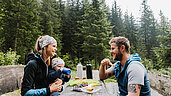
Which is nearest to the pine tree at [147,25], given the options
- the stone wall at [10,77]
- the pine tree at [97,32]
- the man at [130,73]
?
the pine tree at [97,32]

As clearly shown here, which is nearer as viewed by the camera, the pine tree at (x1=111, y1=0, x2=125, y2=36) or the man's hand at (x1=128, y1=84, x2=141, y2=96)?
the man's hand at (x1=128, y1=84, x2=141, y2=96)

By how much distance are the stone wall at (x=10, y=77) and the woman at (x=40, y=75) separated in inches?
109

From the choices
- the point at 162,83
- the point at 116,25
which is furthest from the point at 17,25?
the point at 116,25

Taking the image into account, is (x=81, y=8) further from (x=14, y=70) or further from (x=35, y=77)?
(x=35, y=77)

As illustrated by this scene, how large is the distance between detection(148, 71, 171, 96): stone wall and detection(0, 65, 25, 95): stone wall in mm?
5317

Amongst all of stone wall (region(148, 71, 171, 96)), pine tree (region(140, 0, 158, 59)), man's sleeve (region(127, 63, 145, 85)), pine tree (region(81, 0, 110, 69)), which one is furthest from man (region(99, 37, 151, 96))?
pine tree (region(140, 0, 158, 59))

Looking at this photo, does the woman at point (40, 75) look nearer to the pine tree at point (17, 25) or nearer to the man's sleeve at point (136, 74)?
the man's sleeve at point (136, 74)

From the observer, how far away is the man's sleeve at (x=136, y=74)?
128 centimetres

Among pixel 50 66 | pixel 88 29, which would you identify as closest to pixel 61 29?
A: pixel 88 29

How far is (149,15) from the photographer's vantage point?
28.0m

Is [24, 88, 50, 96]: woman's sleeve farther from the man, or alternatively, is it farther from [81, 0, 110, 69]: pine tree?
[81, 0, 110, 69]: pine tree

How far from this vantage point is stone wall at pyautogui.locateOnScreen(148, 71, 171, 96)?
4234 millimetres

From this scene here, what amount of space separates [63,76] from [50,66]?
277 mm

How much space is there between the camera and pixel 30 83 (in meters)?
1.47
